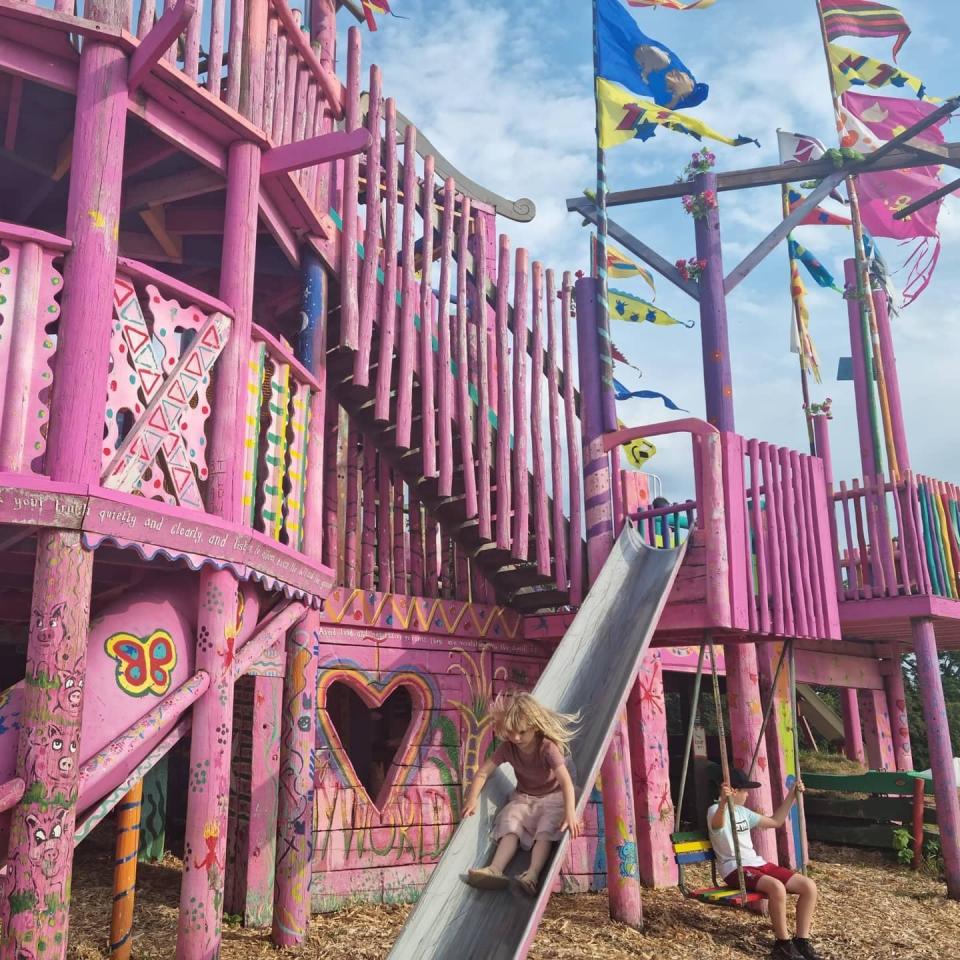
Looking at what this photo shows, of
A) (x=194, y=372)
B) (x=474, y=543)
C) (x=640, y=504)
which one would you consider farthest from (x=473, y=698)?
(x=194, y=372)

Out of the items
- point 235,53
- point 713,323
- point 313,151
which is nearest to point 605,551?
point 713,323

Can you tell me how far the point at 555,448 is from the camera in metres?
8.67

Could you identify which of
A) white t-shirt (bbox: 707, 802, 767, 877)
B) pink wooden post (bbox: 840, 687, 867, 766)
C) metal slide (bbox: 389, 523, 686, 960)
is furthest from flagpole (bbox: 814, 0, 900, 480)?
white t-shirt (bbox: 707, 802, 767, 877)

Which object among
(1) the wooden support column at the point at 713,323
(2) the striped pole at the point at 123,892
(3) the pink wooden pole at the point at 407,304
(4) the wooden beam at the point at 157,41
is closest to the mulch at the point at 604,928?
(2) the striped pole at the point at 123,892

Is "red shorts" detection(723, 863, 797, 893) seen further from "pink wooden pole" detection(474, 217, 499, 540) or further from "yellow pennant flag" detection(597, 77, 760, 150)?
"yellow pennant flag" detection(597, 77, 760, 150)

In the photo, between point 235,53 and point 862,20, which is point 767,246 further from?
point 235,53

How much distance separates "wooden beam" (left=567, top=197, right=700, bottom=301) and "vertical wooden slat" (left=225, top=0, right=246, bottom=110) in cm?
574

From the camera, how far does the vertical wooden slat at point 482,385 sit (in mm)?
7934

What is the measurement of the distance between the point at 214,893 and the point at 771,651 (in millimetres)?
7360

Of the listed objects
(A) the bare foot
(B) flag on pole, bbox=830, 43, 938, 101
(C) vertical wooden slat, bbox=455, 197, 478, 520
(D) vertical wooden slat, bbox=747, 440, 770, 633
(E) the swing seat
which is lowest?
(E) the swing seat

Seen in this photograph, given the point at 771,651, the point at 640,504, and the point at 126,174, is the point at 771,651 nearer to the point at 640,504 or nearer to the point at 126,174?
the point at 640,504

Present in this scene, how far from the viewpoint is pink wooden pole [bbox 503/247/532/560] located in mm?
8141

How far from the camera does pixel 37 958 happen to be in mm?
3887

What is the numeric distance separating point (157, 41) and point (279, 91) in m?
1.66
